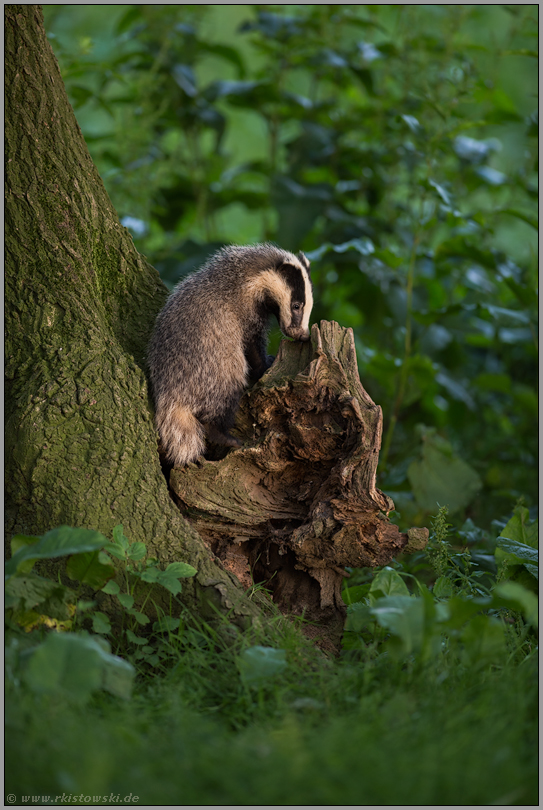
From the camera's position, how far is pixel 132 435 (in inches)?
104

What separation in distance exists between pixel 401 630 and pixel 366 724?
11.1 inches

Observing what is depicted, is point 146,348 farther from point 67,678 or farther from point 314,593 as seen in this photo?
point 67,678

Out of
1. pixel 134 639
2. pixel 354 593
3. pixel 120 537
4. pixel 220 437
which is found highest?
pixel 120 537

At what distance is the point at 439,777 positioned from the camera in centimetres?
155

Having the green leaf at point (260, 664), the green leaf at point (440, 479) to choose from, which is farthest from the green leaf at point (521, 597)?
the green leaf at point (440, 479)

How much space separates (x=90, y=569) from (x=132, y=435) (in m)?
0.57

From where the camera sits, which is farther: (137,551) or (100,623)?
(137,551)

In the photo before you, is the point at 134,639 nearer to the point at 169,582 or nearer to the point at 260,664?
the point at 169,582

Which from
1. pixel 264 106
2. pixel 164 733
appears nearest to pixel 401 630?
pixel 164 733

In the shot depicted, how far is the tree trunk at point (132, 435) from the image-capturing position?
8.23 feet

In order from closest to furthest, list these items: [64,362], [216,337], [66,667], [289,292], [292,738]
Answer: [292,738] < [66,667] < [64,362] < [216,337] < [289,292]

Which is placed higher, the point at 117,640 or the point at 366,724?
the point at 366,724

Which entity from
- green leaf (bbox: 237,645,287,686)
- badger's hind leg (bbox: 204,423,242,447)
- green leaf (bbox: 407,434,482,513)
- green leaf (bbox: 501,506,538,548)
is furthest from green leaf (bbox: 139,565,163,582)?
green leaf (bbox: 407,434,482,513)

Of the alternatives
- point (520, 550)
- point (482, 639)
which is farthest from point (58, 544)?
point (520, 550)
